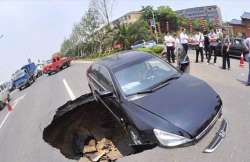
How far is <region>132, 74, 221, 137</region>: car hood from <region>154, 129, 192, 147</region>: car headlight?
14cm

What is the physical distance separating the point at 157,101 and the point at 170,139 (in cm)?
103

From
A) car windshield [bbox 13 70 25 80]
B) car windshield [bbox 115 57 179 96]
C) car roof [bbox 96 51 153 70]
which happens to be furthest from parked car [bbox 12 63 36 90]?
car windshield [bbox 115 57 179 96]

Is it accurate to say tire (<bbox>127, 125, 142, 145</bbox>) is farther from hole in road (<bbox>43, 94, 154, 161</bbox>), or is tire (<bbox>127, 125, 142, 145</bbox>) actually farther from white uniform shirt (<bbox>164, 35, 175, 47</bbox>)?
white uniform shirt (<bbox>164, 35, 175, 47</bbox>)

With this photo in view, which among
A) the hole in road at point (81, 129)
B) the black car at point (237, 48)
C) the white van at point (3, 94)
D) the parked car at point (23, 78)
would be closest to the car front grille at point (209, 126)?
the hole in road at point (81, 129)

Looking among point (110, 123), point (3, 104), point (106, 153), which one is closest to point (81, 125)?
point (110, 123)

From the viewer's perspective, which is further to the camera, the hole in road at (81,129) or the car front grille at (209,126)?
the hole in road at (81,129)

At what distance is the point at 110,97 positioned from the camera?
24.3ft

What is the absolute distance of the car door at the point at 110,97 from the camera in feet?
23.0

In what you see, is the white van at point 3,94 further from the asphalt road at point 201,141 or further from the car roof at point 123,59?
the car roof at point 123,59

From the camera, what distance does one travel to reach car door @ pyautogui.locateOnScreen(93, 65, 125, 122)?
7.01 meters

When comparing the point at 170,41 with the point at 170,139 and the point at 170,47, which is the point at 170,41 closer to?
the point at 170,47

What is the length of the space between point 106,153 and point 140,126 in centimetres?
198

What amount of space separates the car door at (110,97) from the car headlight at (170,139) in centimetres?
128

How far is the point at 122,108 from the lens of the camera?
676 centimetres
